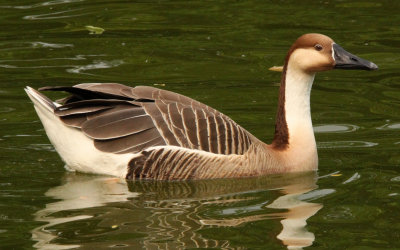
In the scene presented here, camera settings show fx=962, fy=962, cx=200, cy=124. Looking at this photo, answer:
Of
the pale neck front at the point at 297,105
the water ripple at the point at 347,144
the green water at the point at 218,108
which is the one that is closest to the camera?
the green water at the point at 218,108

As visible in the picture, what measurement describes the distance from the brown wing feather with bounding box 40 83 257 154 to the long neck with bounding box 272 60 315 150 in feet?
1.80

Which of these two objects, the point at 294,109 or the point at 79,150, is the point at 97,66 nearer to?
the point at 79,150

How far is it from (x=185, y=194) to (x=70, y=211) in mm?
1198

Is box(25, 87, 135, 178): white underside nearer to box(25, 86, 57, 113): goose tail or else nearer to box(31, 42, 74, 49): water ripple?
box(25, 86, 57, 113): goose tail

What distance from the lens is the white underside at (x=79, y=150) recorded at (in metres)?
9.64

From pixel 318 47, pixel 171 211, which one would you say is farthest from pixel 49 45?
pixel 171 211

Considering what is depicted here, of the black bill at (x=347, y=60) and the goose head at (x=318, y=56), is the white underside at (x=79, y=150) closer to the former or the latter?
the goose head at (x=318, y=56)

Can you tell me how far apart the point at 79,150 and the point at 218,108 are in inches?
111

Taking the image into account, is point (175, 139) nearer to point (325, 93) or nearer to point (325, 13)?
point (325, 93)

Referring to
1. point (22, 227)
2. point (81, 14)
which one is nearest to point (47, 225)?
point (22, 227)

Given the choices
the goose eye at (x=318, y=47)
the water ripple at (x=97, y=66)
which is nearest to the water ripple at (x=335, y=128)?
the goose eye at (x=318, y=47)

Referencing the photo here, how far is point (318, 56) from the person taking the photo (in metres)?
10.0

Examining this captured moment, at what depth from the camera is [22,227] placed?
26.9ft

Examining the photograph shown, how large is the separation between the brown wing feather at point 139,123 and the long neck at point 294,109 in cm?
55
